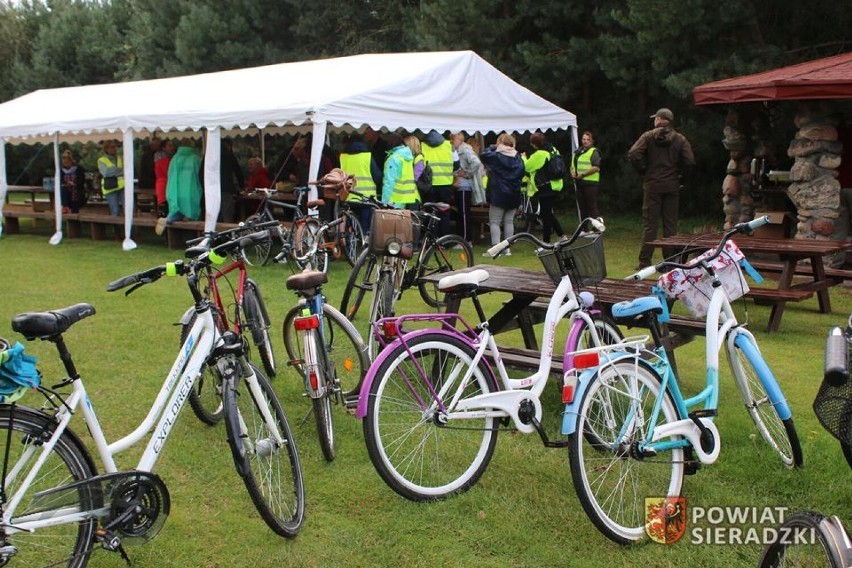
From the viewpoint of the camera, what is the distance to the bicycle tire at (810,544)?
2002 mm

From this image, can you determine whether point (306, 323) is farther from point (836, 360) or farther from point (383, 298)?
point (836, 360)

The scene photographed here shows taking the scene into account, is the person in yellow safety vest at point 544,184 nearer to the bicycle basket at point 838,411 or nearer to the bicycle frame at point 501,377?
the bicycle frame at point 501,377

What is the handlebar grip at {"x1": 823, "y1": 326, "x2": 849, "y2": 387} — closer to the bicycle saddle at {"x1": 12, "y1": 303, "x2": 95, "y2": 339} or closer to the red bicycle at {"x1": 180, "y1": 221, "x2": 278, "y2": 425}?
the bicycle saddle at {"x1": 12, "y1": 303, "x2": 95, "y2": 339}

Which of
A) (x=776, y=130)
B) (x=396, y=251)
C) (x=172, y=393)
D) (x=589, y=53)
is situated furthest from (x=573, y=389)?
(x=589, y=53)

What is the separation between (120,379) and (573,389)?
364 cm

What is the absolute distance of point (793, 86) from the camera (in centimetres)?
925

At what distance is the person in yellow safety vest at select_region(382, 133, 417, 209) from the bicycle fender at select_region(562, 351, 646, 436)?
7860mm

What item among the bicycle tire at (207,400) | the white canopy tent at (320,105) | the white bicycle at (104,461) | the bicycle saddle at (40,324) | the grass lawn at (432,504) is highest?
the white canopy tent at (320,105)

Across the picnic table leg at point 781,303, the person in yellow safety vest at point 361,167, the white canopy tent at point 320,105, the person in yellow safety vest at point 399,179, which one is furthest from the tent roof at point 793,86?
the person in yellow safety vest at point 361,167

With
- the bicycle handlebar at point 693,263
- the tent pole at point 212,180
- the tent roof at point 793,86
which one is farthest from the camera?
the tent pole at point 212,180

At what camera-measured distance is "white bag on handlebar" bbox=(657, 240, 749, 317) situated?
12.6ft

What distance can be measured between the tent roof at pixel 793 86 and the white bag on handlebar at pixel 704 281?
20.0ft

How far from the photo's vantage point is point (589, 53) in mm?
16047

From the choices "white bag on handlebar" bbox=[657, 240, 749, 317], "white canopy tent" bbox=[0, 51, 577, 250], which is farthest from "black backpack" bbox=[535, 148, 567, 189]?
"white bag on handlebar" bbox=[657, 240, 749, 317]
